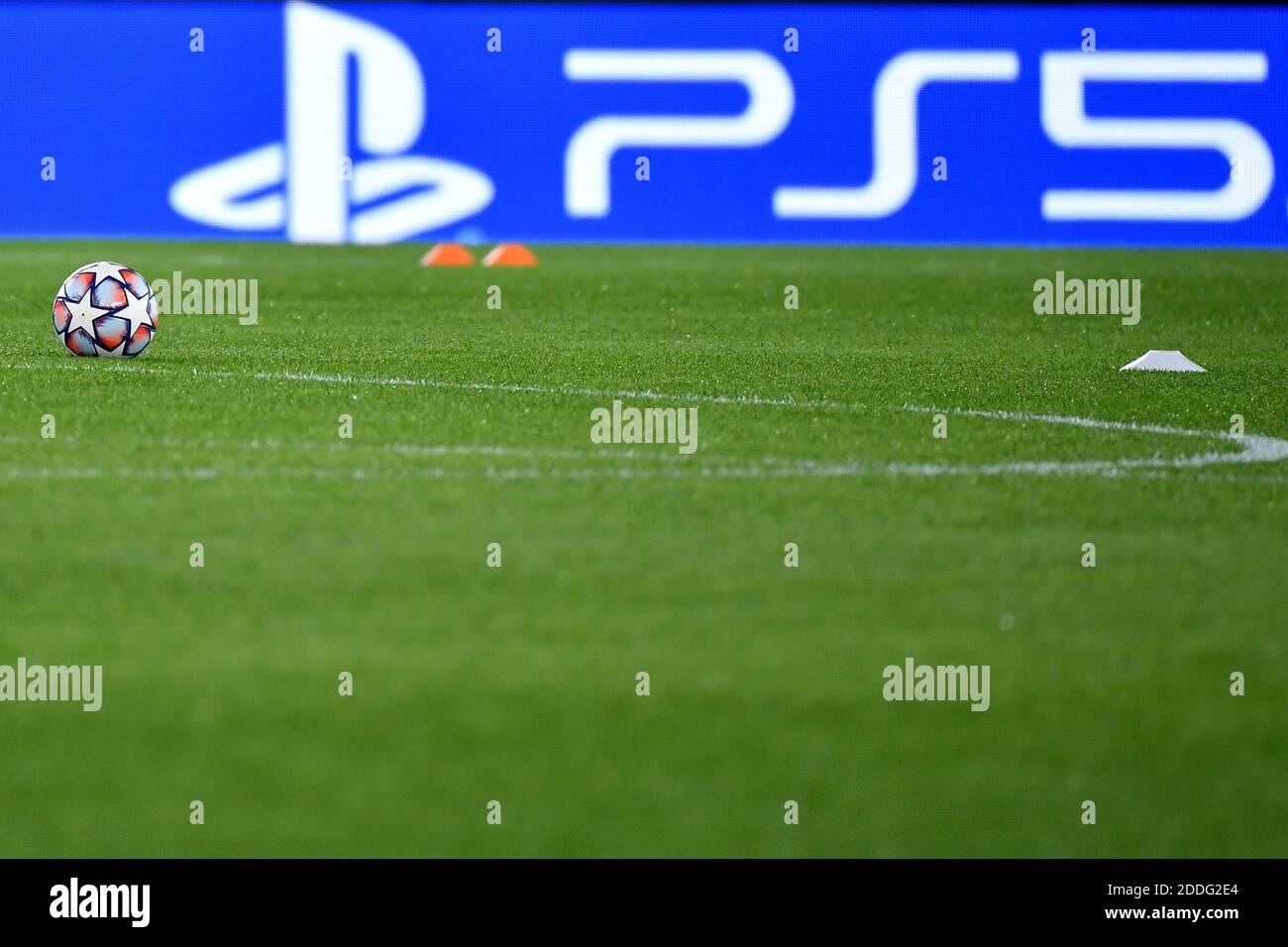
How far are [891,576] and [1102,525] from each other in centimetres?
142

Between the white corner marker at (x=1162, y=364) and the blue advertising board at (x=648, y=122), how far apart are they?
17.6 m

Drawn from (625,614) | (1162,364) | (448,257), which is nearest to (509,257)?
(448,257)

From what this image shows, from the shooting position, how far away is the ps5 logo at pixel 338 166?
1265 inches

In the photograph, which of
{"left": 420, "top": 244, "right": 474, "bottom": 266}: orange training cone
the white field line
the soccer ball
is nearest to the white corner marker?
the white field line

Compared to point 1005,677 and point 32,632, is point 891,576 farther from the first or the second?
point 32,632

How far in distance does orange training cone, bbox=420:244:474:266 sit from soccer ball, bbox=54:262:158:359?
1333 cm

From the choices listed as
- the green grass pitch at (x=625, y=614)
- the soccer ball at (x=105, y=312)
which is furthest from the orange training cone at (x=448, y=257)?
the green grass pitch at (x=625, y=614)

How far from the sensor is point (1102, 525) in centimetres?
861

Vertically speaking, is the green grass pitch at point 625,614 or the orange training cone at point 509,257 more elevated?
the orange training cone at point 509,257

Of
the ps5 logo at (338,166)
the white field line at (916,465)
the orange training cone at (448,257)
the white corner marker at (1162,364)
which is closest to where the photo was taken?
the white field line at (916,465)

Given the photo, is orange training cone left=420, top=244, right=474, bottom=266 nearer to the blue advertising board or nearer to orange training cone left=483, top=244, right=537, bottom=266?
orange training cone left=483, top=244, right=537, bottom=266

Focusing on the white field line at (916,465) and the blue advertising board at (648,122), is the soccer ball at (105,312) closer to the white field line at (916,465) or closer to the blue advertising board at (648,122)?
the white field line at (916,465)

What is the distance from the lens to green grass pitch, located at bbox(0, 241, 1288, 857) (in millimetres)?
5207

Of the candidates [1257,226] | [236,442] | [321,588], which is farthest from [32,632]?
[1257,226]
